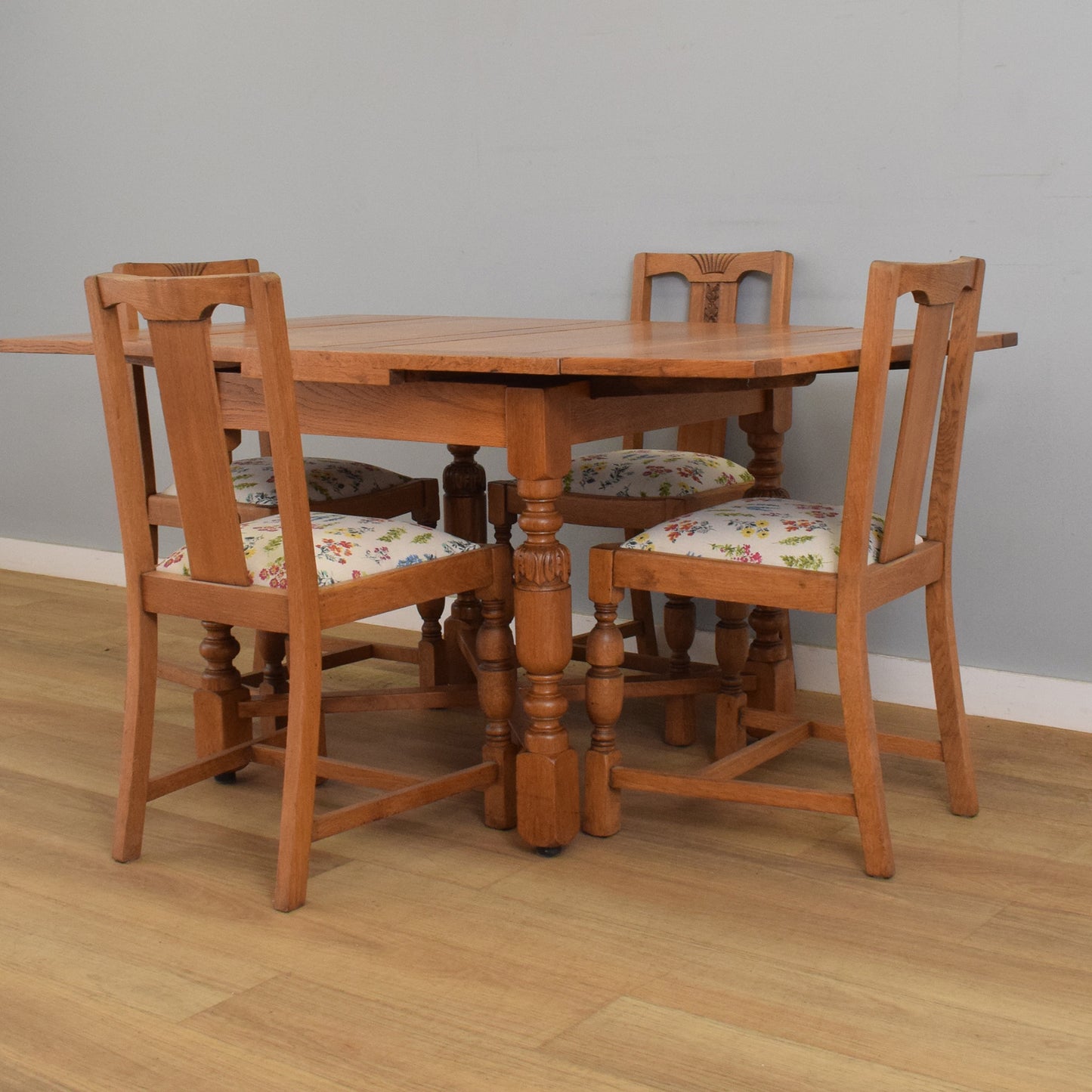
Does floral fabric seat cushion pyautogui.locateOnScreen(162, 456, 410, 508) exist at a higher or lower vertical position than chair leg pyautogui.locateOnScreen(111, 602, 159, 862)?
higher

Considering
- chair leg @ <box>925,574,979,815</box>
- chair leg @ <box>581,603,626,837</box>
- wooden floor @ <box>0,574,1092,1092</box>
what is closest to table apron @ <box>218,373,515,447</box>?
chair leg @ <box>581,603,626,837</box>

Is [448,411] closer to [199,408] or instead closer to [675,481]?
[199,408]

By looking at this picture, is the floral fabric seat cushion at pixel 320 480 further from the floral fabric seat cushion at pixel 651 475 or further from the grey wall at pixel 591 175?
the grey wall at pixel 591 175

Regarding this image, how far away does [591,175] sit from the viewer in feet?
10.3

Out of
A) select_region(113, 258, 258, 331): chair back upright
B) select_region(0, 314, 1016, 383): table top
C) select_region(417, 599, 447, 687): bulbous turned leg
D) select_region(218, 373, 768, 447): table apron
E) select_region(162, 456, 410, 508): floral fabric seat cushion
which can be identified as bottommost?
select_region(417, 599, 447, 687): bulbous turned leg

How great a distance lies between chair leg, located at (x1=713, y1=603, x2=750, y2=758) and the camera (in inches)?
100

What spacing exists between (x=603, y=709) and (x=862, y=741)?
406 mm

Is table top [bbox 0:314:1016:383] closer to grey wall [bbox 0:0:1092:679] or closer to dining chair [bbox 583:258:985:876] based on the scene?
dining chair [bbox 583:258:985:876]

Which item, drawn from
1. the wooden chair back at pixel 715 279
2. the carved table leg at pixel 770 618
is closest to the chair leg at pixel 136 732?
the carved table leg at pixel 770 618

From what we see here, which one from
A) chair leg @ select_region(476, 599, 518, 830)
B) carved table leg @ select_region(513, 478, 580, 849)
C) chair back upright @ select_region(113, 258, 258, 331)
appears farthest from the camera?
chair back upright @ select_region(113, 258, 258, 331)

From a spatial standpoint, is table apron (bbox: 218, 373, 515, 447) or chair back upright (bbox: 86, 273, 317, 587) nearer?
chair back upright (bbox: 86, 273, 317, 587)

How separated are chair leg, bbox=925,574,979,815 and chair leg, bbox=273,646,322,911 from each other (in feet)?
3.25

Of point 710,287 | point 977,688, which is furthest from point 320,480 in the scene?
point 977,688

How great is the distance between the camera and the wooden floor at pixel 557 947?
156 centimetres
